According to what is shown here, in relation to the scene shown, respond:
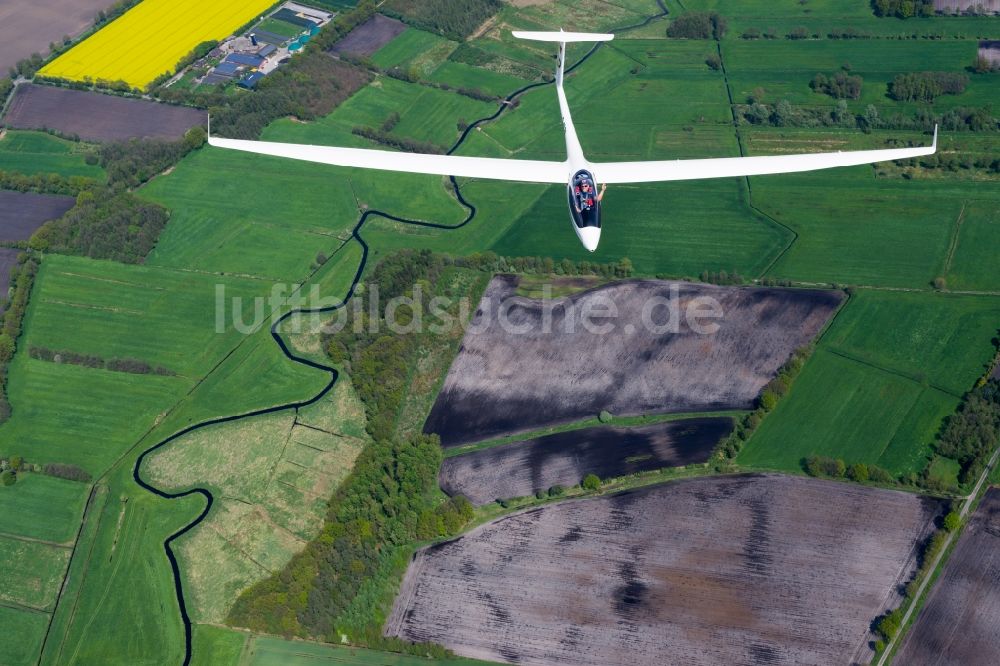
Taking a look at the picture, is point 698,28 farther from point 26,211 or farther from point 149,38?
point 26,211

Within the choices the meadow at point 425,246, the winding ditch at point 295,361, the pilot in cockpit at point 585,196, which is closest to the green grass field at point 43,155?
the meadow at point 425,246

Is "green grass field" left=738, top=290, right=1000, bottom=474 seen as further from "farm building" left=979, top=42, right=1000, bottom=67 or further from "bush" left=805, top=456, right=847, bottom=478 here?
"farm building" left=979, top=42, right=1000, bottom=67

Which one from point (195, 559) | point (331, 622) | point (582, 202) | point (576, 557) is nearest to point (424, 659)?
point (331, 622)

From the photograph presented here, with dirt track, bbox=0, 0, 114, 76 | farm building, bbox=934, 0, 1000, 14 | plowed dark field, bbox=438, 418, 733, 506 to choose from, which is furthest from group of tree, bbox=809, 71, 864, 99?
dirt track, bbox=0, 0, 114, 76

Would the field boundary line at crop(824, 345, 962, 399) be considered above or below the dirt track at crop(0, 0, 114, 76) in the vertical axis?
above

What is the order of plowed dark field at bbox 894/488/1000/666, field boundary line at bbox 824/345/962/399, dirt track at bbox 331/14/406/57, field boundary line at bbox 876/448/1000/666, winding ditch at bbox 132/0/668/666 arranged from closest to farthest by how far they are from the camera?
plowed dark field at bbox 894/488/1000/666, field boundary line at bbox 876/448/1000/666, winding ditch at bbox 132/0/668/666, field boundary line at bbox 824/345/962/399, dirt track at bbox 331/14/406/57

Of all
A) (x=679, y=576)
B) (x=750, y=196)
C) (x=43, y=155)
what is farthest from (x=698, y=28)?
(x=43, y=155)

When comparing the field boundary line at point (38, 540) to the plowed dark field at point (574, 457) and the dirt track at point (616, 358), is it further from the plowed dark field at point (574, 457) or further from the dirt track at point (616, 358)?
the dirt track at point (616, 358)
